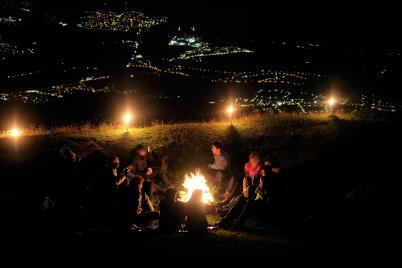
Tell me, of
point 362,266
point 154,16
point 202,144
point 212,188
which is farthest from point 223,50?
point 362,266

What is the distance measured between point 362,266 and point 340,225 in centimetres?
252

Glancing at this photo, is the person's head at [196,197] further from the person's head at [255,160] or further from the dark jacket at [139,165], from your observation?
the dark jacket at [139,165]

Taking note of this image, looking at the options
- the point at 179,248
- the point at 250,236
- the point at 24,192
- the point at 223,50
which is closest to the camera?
the point at 179,248

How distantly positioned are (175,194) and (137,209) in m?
1.29

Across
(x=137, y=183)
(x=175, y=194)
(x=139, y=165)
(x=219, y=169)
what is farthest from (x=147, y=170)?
(x=175, y=194)

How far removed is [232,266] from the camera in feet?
24.6

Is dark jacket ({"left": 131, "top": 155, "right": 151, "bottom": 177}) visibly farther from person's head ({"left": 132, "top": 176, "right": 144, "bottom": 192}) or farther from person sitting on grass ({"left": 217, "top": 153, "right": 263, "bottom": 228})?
person sitting on grass ({"left": 217, "top": 153, "right": 263, "bottom": 228})

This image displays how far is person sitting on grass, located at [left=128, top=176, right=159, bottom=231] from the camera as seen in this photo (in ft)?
36.9

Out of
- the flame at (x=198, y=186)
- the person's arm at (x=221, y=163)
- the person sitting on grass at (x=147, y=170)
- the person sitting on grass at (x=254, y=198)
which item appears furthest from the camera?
the person's arm at (x=221, y=163)

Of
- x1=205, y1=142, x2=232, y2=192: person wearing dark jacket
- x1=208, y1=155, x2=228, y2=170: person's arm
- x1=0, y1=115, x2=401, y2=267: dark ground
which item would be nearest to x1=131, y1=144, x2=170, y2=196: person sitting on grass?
x1=205, y1=142, x2=232, y2=192: person wearing dark jacket

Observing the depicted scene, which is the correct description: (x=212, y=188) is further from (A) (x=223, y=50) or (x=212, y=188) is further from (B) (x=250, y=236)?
(A) (x=223, y=50)

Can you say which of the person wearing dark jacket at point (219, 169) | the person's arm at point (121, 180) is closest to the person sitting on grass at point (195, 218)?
the person's arm at point (121, 180)

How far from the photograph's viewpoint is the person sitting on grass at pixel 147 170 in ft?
42.2

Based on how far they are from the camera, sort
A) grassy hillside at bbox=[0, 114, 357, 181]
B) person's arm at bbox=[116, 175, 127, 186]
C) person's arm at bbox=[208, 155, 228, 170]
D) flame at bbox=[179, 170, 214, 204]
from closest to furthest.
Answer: person's arm at bbox=[116, 175, 127, 186] < flame at bbox=[179, 170, 214, 204] < person's arm at bbox=[208, 155, 228, 170] < grassy hillside at bbox=[0, 114, 357, 181]
